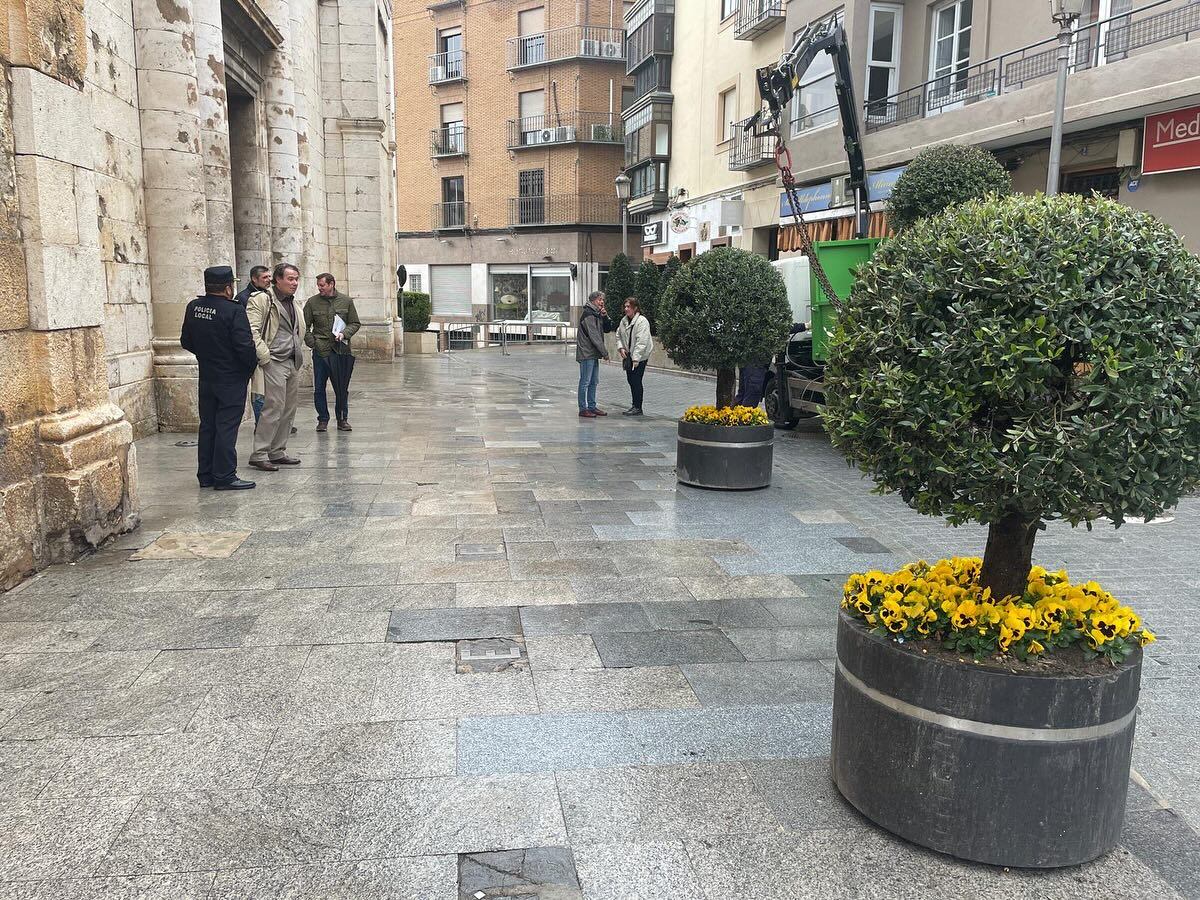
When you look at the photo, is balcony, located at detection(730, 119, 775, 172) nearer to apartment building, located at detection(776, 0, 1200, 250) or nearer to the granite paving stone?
apartment building, located at detection(776, 0, 1200, 250)

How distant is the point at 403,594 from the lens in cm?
513

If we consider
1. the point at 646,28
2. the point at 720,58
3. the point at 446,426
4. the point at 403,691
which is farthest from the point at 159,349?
the point at 646,28

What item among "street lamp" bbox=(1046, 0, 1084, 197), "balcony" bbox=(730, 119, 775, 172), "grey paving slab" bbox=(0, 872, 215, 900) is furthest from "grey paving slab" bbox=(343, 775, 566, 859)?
"balcony" bbox=(730, 119, 775, 172)

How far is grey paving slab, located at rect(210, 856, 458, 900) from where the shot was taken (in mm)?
2568

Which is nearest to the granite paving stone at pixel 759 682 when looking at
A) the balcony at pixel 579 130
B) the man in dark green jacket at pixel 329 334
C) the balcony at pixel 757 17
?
the man in dark green jacket at pixel 329 334

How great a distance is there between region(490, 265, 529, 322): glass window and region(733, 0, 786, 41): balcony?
2033 cm

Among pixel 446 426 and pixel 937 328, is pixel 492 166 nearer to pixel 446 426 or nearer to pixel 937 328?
pixel 446 426

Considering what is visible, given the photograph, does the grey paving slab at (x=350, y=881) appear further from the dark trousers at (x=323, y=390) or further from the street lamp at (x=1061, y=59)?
the dark trousers at (x=323, y=390)

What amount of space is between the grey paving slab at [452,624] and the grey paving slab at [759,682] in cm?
98

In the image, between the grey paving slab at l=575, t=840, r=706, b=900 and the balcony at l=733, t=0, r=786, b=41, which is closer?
the grey paving slab at l=575, t=840, r=706, b=900

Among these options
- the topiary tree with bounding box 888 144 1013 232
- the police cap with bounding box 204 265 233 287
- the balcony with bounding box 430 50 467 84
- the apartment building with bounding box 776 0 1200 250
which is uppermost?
the balcony with bounding box 430 50 467 84

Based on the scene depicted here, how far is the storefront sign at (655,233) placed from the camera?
109ft

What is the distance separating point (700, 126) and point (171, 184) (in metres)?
20.9

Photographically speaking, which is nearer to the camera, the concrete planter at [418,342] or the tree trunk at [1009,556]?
the tree trunk at [1009,556]
